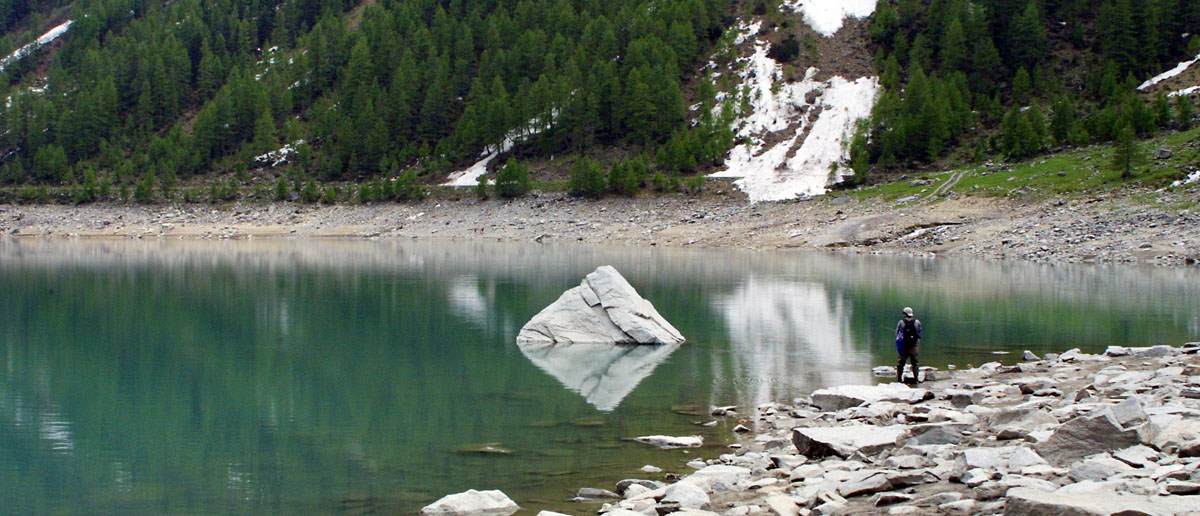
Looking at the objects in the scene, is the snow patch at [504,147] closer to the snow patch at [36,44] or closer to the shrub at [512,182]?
the shrub at [512,182]

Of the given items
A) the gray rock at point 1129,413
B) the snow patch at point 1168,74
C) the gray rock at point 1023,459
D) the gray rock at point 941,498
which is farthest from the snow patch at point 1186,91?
the gray rock at point 941,498

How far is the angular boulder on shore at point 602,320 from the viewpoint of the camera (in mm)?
→ 27266

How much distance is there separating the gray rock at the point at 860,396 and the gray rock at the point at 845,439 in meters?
3.05

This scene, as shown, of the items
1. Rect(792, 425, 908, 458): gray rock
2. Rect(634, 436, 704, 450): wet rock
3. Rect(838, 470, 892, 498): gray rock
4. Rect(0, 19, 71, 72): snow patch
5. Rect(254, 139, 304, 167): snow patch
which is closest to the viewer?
Rect(838, 470, 892, 498): gray rock

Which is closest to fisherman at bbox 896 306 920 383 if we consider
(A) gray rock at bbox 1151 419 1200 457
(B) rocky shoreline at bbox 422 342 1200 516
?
(B) rocky shoreline at bbox 422 342 1200 516

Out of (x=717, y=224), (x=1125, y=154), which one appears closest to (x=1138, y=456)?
(x=1125, y=154)

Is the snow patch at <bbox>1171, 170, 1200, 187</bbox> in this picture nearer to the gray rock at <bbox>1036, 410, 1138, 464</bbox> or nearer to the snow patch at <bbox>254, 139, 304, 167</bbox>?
the gray rock at <bbox>1036, 410, 1138, 464</bbox>

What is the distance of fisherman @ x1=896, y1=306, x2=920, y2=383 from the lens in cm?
1988

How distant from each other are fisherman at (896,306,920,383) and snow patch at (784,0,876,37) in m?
107

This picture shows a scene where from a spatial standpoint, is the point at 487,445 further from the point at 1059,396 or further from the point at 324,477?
the point at 1059,396

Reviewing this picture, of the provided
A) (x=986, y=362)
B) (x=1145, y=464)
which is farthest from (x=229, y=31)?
(x=1145, y=464)

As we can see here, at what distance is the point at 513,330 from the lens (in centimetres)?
3045

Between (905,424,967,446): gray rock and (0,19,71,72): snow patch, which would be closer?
(905,424,967,446): gray rock

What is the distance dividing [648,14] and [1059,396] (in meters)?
113
